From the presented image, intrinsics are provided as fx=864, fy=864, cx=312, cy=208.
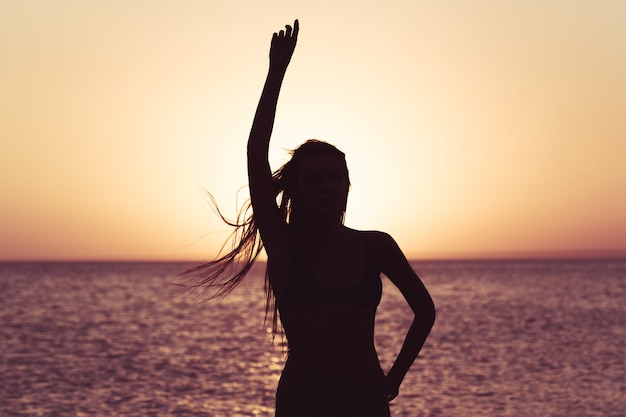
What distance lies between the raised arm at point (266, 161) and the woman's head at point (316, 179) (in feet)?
0.49

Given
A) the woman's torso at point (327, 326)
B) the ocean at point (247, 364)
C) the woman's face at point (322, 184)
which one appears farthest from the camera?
the ocean at point (247, 364)

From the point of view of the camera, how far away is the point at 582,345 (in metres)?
34.9

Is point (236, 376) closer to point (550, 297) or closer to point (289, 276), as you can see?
point (289, 276)

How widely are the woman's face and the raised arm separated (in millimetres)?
157

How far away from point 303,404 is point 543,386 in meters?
20.7

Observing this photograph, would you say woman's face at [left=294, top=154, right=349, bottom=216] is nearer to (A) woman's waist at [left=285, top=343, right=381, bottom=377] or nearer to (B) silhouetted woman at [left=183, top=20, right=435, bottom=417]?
(B) silhouetted woman at [left=183, top=20, right=435, bottom=417]

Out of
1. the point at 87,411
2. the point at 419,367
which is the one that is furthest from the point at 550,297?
the point at 87,411

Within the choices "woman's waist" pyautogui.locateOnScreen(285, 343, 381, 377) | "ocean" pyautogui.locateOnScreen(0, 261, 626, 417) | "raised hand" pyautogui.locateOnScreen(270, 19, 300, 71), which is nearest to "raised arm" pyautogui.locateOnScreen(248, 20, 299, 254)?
"raised hand" pyautogui.locateOnScreen(270, 19, 300, 71)

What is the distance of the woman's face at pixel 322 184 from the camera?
4109 mm

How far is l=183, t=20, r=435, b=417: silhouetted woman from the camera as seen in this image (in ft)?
13.0

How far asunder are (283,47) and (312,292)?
4.03 feet

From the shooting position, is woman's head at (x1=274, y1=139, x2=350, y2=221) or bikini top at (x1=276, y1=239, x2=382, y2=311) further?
woman's head at (x1=274, y1=139, x2=350, y2=221)

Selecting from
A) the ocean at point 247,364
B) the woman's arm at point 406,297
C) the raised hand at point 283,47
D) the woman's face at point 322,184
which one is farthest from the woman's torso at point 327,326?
the ocean at point 247,364

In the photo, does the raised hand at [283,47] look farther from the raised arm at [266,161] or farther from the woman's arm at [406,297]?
the woman's arm at [406,297]
